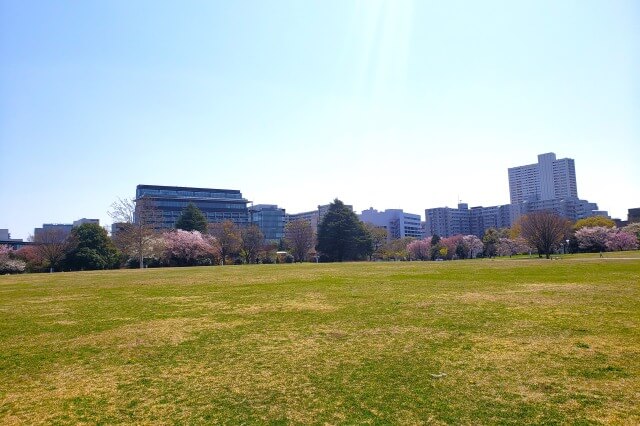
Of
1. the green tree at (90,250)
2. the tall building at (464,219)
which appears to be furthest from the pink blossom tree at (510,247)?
the tall building at (464,219)

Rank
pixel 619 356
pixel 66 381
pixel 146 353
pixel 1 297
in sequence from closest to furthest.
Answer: pixel 66 381
pixel 619 356
pixel 146 353
pixel 1 297

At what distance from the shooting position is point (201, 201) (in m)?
125

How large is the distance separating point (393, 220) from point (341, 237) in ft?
360

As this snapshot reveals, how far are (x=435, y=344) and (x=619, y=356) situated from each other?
2.66 metres

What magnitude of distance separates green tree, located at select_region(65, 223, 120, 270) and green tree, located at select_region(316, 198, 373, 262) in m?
33.2

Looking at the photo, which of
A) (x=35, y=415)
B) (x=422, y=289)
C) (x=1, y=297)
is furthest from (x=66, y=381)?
(x=1, y=297)

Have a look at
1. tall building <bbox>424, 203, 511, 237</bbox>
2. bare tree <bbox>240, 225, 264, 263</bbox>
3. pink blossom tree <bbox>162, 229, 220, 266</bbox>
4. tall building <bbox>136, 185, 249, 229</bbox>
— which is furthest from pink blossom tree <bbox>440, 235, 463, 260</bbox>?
tall building <bbox>424, 203, 511, 237</bbox>

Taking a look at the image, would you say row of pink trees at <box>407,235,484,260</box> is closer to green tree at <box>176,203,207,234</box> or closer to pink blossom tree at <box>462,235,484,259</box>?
pink blossom tree at <box>462,235,484,259</box>

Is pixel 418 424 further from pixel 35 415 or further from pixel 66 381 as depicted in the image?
pixel 66 381

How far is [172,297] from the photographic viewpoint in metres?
14.1

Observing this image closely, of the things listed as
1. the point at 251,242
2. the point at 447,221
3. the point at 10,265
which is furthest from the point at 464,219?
the point at 10,265

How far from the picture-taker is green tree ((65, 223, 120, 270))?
48.8 m

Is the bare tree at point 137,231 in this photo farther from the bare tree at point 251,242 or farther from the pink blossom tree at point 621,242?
the pink blossom tree at point 621,242

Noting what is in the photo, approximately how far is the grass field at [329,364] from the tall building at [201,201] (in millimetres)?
112606
